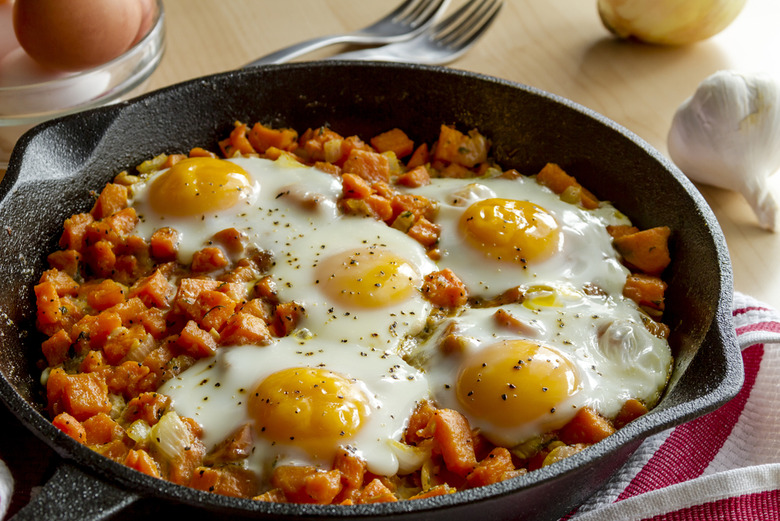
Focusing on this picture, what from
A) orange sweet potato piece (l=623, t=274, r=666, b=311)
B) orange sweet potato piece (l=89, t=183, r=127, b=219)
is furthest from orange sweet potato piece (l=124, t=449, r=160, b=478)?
orange sweet potato piece (l=623, t=274, r=666, b=311)

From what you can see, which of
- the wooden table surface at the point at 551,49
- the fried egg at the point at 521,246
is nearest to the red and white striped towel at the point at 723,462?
the fried egg at the point at 521,246

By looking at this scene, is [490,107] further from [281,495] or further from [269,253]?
[281,495]

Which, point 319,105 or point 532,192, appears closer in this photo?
point 532,192

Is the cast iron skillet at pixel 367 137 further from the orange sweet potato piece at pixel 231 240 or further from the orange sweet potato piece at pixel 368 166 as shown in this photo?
the orange sweet potato piece at pixel 231 240

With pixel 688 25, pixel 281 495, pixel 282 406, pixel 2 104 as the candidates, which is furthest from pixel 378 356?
pixel 688 25

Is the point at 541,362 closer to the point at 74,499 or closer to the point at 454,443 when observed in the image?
the point at 454,443

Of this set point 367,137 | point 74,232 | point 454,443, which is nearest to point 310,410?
point 454,443
